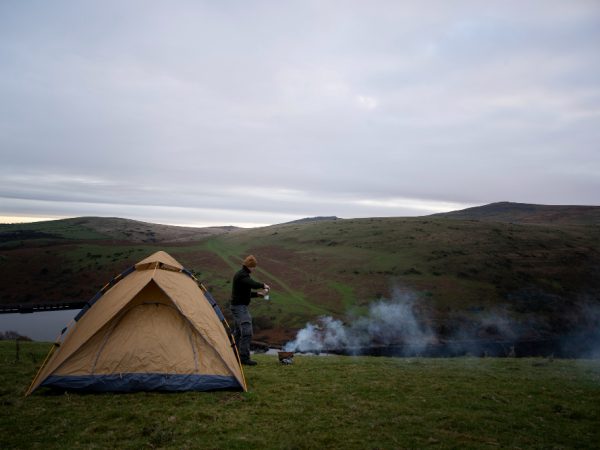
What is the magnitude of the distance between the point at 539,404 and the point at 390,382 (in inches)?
160

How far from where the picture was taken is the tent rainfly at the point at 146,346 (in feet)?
35.2

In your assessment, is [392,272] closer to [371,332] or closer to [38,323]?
[371,332]

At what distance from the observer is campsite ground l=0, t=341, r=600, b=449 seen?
7852mm

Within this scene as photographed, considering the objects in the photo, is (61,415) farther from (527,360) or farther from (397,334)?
(397,334)

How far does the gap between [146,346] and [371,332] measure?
142ft

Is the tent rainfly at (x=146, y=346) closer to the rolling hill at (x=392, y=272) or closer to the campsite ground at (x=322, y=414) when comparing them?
the campsite ground at (x=322, y=414)

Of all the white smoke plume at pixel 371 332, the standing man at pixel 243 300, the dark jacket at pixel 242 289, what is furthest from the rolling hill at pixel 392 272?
the dark jacket at pixel 242 289

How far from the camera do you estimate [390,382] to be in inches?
492

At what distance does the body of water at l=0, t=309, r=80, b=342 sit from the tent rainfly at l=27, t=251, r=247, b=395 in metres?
45.4

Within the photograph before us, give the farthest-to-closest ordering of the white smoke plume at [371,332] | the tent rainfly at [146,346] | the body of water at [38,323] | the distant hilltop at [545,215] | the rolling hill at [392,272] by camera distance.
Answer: the distant hilltop at [545,215]
the rolling hill at [392,272]
the body of water at [38,323]
the white smoke plume at [371,332]
the tent rainfly at [146,346]

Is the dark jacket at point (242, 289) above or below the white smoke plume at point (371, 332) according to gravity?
above

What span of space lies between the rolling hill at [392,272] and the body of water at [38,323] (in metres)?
6.92

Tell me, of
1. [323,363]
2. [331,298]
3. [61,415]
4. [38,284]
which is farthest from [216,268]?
[61,415]

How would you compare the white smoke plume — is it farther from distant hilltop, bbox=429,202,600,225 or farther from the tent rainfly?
distant hilltop, bbox=429,202,600,225
